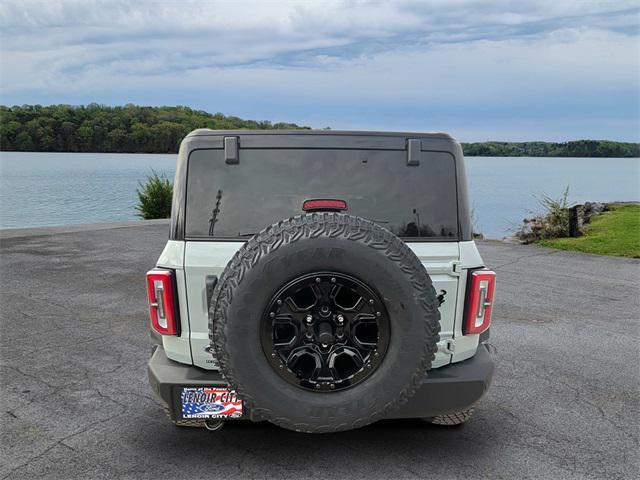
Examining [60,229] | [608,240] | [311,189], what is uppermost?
[311,189]

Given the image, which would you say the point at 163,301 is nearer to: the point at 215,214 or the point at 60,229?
the point at 215,214

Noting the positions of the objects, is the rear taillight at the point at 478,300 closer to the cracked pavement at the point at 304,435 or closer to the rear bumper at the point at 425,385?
Answer: the rear bumper at the point at 425,385

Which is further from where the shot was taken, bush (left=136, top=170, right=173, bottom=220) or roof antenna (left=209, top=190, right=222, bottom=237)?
bush (left=136, top=170, right=173, bottom=220)

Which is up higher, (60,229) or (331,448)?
(331,448)

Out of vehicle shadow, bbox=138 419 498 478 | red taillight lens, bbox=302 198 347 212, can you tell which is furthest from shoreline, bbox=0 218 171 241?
red taillight lens, bbox=302 198 347 212

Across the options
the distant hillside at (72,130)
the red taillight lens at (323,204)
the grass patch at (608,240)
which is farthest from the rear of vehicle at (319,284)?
the distant hillside at (72,130)

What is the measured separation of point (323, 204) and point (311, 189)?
0.11 meters

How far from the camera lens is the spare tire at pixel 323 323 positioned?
8.52 feet

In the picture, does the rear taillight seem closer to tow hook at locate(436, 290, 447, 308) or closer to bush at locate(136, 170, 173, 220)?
tow hook at locate(436, 290, 447, 308)

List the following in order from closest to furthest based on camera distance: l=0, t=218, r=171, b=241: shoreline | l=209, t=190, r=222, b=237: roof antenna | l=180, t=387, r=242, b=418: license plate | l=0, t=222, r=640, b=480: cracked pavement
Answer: l=180, t=387, r=242, b=418: license plate < l=209, t=190, r=222, b=237: roof antenna < l=0, t=222, r=640, b=480: cracked pavement < l=0, t=218, r=171, b=241: shoreline

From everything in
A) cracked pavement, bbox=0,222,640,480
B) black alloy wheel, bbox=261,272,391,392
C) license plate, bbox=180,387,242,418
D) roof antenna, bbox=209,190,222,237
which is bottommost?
cracked pavement, bbox=0,222,640,480

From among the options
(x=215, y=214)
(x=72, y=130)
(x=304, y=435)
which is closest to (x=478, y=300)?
(x=304, y=435)

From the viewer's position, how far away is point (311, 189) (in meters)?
3.14

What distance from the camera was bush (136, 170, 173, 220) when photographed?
19156 millimetres
